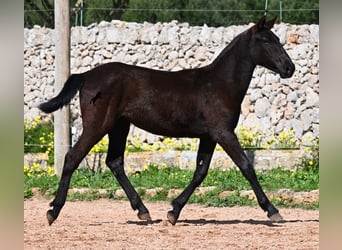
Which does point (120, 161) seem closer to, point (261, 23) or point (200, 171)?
point (200, 171)

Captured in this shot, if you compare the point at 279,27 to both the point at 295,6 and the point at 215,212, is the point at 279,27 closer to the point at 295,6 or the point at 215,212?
the point at 215,212

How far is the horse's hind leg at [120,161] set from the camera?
313 inches

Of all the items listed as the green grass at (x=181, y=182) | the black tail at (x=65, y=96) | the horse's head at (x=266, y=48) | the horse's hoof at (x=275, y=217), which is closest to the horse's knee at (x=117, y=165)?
the black tail at (x=65, y=96)

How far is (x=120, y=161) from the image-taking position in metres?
7.99

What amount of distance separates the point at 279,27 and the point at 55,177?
615 centimetres

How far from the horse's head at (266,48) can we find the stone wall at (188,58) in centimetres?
710

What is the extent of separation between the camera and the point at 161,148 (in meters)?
13.6

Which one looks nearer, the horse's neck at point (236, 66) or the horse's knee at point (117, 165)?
the horse's neck at point (236, 66)

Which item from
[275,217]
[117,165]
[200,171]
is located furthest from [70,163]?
[275,217]

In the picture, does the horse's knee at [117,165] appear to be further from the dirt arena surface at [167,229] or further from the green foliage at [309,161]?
the green foliage at [309,161]

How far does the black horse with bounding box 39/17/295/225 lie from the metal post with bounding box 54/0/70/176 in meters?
4.14

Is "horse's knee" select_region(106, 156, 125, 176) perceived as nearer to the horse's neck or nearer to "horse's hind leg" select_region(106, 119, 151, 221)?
"horse's hind leg" select_region(106, 119, 151, 221)

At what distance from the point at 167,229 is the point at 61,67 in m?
5.03
